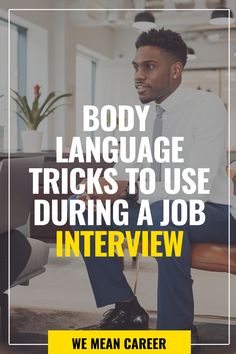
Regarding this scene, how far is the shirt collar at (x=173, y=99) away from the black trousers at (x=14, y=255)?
0.74 metres

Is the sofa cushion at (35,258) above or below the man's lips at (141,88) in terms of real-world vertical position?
below

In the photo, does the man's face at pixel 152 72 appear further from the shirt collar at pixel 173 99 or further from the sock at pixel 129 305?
the sock at pixel 129 305

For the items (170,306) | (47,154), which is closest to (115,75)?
(47,154)

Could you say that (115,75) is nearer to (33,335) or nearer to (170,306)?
(170,306)

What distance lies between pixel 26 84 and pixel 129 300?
0.97 m

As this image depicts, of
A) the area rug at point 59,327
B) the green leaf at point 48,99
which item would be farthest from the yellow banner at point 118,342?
the green leaf at point 48,99

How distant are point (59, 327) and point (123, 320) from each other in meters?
0.24

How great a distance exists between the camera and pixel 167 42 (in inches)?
82.4

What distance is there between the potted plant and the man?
38cm

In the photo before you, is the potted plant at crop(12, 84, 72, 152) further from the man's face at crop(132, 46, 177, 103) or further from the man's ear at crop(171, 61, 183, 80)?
the man's ear at crop(171, 61, 183, 80)

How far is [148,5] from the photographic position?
7.94 feet

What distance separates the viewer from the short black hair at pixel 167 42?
81.9 inches

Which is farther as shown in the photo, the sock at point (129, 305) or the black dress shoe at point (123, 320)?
the sock at point (129, 305)

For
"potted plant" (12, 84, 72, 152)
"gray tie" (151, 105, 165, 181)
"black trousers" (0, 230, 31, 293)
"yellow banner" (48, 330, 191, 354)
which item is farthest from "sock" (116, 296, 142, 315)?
"potted plant" (12, 84, 72, 152)
